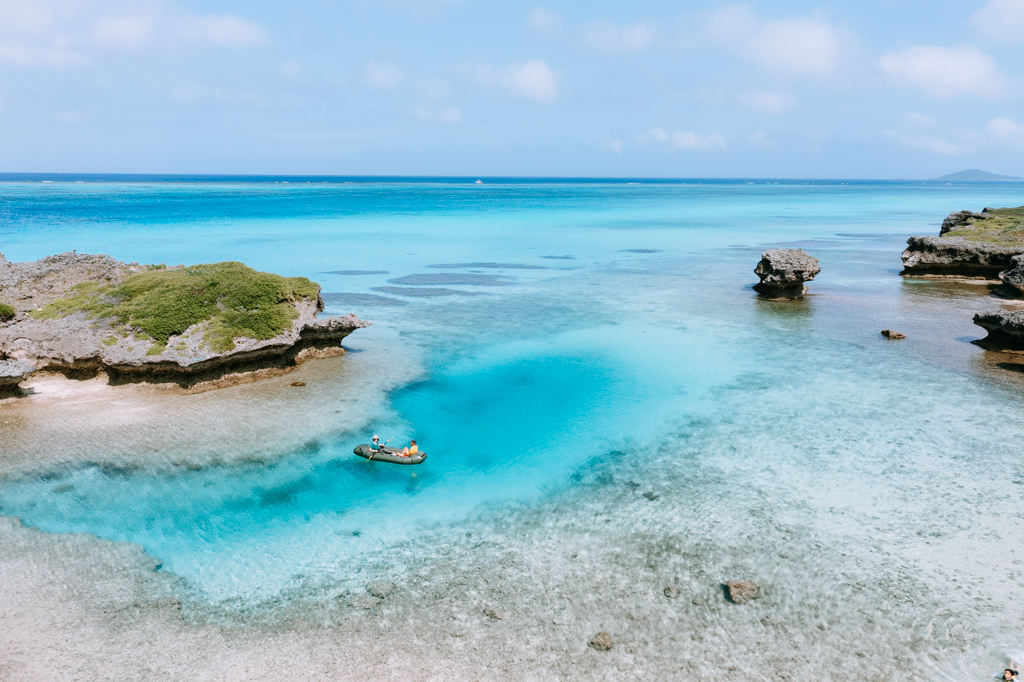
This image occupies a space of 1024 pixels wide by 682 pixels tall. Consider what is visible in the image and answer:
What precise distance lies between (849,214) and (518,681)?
121m

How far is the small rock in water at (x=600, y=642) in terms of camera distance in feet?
37.7

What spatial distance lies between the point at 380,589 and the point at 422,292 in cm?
3163

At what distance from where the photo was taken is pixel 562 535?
15008 millimetres

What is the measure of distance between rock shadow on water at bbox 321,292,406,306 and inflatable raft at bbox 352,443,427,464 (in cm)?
2214

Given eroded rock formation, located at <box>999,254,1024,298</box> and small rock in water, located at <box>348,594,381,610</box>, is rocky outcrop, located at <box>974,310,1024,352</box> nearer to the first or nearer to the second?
eroded rock formation, located at <box>999,254,1024,298</box>

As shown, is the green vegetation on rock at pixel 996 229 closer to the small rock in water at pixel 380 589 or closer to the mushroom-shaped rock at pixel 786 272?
the mushroom-shaped rock at pixel 786 272

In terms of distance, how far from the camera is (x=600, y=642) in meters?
11.6

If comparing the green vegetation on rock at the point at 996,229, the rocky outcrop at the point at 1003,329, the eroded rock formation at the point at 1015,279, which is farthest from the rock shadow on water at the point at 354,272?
the green vegetation on rock at the point at 996,229

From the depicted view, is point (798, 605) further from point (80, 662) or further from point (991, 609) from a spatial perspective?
point (80, 662)

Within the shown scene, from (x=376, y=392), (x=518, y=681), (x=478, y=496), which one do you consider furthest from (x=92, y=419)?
(x=518, y=681)

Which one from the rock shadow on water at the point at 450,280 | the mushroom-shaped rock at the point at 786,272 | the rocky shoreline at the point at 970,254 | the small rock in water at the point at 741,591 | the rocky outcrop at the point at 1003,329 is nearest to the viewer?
the small rock in water at the point at 741,591

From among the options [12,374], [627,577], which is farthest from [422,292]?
[627,577]

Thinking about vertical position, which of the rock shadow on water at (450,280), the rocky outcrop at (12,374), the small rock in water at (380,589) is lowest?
the small rock in water at (380,589)

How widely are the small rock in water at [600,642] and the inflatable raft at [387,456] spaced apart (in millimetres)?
8158
